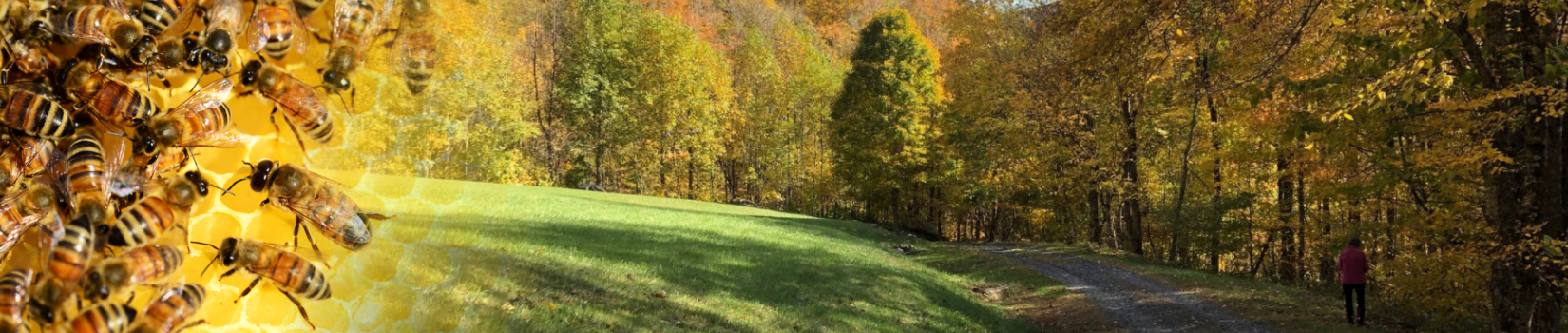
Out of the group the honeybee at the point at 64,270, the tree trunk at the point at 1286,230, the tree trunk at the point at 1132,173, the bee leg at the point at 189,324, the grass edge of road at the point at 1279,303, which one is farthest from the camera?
the tree trunk at the point at 1132,173

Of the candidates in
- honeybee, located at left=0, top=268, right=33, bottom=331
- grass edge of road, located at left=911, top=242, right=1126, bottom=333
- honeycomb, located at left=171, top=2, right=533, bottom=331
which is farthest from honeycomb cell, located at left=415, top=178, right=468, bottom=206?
grass edge of road, located at left=911, top=242, right=1126, bottom=333

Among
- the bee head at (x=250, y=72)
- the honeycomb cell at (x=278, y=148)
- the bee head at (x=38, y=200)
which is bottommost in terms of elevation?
the bee head at (x=38, y=200)

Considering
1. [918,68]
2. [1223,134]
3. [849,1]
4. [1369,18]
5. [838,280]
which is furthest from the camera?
[849,1]

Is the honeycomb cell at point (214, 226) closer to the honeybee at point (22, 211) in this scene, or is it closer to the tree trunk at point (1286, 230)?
the honeybee at point (22, 211)

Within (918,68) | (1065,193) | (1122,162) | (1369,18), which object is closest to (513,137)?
(1369,18)

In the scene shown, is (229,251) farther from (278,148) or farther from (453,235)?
(453,235)

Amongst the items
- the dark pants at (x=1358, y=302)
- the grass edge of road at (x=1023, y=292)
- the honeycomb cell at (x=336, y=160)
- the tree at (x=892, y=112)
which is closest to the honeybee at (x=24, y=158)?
the honeycomb cell at (x=336, y=160)

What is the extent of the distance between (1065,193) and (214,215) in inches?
1436

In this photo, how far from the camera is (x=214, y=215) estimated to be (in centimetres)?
76

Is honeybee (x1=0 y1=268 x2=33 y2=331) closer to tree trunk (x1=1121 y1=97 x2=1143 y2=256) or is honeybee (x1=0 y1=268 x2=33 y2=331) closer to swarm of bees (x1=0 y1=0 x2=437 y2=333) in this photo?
swarm of bees (x1=0 y1=0 x2=437 y2=333)

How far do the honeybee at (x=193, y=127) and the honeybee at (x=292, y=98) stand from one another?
3 cm

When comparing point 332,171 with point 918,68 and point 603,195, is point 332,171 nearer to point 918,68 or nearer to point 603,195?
point 603,195

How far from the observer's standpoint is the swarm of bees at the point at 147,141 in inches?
26.4

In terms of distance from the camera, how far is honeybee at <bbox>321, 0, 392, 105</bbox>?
0.81 metres
